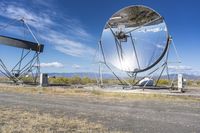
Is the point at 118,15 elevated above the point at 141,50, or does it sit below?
above

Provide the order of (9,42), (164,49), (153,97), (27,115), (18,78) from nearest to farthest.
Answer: (27,115) → (153,97) → (164,49) → (9,42) → (18,78)

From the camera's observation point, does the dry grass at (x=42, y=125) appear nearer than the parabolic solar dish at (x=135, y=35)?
Yes

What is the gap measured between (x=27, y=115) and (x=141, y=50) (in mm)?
23484

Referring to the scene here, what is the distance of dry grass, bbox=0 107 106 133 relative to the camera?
10.8 meters

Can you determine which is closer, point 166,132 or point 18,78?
point 166,132

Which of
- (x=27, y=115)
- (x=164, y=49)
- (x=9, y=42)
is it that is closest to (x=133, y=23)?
(x=164, y=49)

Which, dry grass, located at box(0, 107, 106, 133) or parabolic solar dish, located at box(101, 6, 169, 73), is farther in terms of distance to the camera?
parabolic solar dish, located at box(101, 6, 169, 73)

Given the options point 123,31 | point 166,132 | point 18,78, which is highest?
point 123,31

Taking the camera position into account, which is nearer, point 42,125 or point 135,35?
point 42,125

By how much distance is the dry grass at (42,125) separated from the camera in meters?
10.8

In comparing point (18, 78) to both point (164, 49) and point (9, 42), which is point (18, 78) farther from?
point (164, 49)

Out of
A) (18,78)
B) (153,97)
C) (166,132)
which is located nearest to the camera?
(166,132)

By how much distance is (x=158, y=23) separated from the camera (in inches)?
1346

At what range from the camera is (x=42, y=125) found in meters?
11.7
